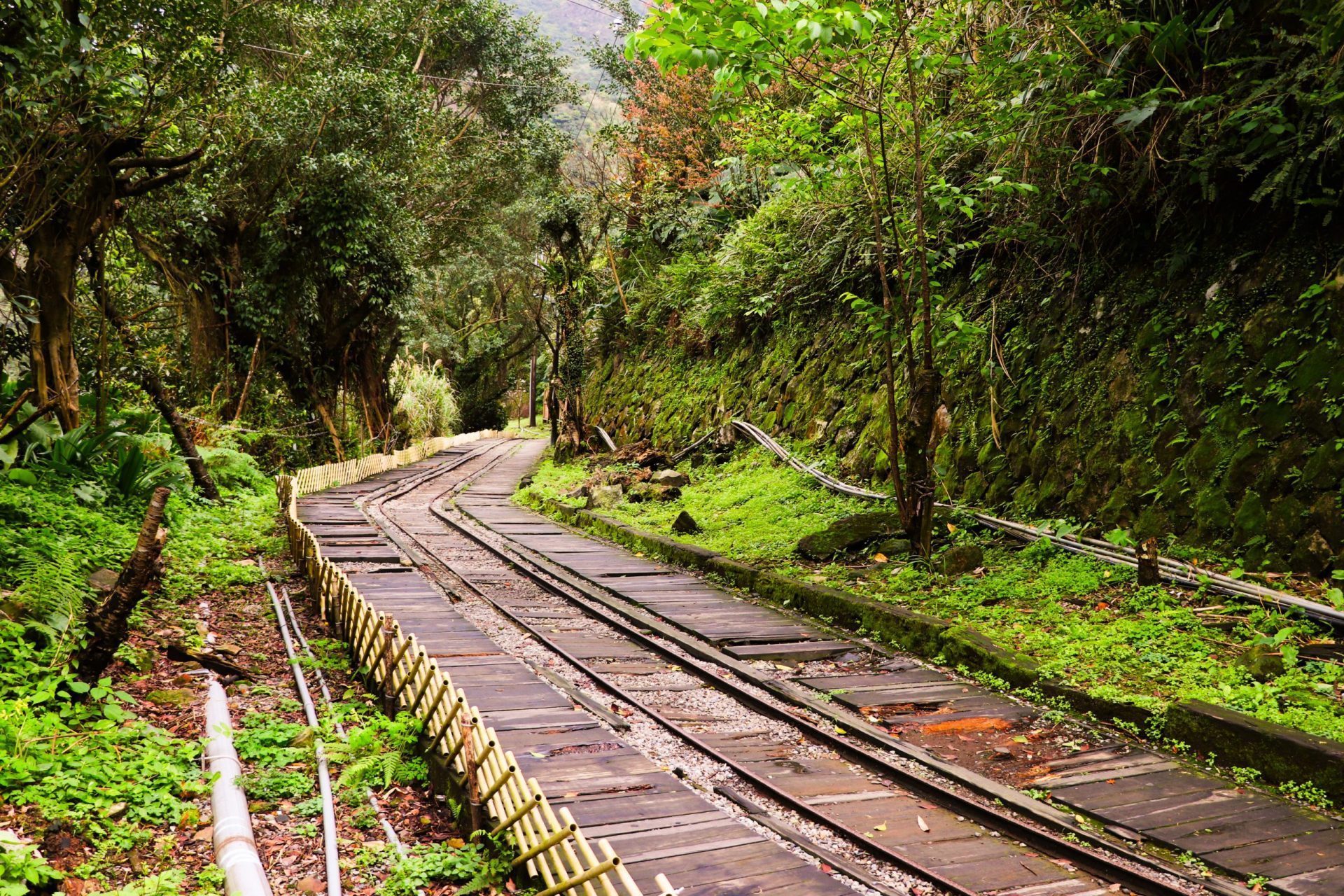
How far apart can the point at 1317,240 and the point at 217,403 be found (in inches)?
689

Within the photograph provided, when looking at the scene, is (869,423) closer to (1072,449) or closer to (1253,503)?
(1072,449)

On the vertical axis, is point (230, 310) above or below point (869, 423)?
above

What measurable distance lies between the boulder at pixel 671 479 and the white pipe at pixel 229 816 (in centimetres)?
1005

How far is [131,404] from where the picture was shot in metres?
13.3

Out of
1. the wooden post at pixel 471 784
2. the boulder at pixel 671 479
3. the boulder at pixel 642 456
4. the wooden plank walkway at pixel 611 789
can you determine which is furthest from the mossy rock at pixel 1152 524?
the boulder at pixel 642 456

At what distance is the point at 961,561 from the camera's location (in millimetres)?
7773

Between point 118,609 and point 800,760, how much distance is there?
4.42 meters

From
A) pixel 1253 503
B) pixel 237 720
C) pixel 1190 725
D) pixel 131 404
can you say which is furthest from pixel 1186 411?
pixel 131 404

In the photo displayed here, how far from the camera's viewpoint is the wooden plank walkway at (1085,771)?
3.76 metres

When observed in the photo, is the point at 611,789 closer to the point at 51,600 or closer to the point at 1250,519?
the point at 51,600

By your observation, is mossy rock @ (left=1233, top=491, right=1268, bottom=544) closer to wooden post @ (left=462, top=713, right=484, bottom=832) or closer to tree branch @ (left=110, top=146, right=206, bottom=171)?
wooden post @ (left=462, top=713, right=484, bottom=832)

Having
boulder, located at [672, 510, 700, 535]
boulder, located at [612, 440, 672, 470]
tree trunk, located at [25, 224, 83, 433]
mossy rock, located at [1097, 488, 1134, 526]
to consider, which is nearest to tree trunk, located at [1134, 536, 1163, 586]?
mossy rock, located at [1097, 488, 1134, 526]

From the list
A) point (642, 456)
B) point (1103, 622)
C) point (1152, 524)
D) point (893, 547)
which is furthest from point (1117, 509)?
point (642, 456)

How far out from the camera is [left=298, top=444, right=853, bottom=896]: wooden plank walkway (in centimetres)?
362
